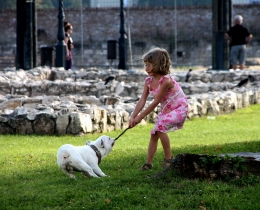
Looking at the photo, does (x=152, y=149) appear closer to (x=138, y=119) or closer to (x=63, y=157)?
(x=138, y=119)

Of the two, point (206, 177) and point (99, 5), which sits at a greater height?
point (99, 5)

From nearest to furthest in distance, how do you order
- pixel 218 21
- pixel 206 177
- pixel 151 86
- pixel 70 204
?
pixel 70 204
pixel 206 177
pixel 151 86
pixel 218 21

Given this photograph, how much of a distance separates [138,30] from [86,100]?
3468cm

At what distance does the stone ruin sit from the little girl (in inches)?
136

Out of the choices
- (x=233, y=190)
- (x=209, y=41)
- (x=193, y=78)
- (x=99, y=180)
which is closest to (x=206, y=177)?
(x=233, y=190)

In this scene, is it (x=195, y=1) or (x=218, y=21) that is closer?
(x=218, y=21)

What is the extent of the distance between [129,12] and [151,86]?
4180cm

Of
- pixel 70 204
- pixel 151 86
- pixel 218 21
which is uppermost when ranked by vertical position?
pixel 218 21

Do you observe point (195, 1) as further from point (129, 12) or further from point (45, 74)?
point (45, 74)

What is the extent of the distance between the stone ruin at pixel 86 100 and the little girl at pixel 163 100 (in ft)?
11.3

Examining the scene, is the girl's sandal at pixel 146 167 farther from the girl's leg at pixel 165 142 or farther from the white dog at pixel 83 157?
the white dog at pixel 83 157

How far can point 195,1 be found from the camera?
157 ft

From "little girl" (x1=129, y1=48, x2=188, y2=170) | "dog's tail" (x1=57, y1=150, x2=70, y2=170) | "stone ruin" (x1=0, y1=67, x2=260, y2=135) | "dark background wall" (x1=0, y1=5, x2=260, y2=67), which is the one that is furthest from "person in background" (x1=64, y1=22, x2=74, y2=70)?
"dark background wall" (x1=0, y1=5, x2=260, y2=67)

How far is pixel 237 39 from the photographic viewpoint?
22562 mm
